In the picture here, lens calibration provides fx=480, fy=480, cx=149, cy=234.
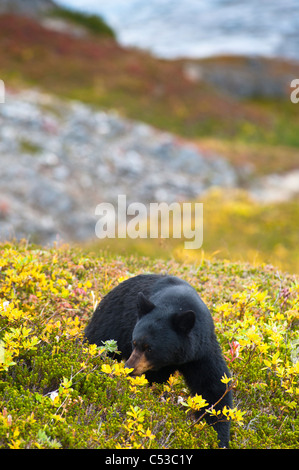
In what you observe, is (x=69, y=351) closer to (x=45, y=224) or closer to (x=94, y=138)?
(x=45, y=224)

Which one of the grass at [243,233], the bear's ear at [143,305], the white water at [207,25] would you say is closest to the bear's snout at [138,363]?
the bear's ear at [143,305]

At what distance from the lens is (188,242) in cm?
A: 1277

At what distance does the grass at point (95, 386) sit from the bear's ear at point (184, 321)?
56 centimetres

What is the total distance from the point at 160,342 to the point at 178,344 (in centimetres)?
16

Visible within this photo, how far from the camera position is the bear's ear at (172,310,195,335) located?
4199 mm

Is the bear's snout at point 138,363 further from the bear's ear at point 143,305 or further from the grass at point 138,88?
the grass at point 138,88

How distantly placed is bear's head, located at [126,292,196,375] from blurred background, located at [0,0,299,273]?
4.32 metres

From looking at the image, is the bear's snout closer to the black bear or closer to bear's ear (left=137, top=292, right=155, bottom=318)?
the black bear

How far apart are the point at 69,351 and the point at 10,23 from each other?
42.0 metres

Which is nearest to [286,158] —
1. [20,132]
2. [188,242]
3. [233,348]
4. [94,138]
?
[94,138]

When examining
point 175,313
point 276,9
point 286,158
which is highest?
point 276,9

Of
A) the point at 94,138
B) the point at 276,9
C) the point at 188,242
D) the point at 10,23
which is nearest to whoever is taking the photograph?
the point at 188,242
